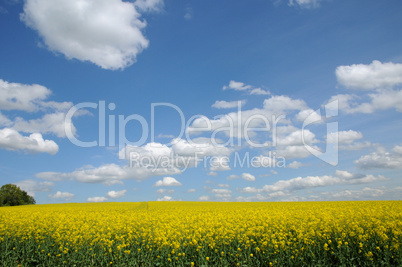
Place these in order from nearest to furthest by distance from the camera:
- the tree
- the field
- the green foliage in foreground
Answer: the green foliage in foreground < the field < the tree

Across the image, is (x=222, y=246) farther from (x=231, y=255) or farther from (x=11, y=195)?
(x=11, y=195)

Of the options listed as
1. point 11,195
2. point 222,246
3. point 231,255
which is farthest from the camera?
point 11,195

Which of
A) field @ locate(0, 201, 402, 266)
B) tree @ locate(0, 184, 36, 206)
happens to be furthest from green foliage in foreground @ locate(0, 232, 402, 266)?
tree @ locate(0, 184, 36, 206)

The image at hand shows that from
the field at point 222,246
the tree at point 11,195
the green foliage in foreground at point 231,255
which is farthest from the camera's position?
the tree at point 11,195

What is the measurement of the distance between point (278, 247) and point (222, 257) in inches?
86.0

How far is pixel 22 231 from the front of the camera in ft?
45.4

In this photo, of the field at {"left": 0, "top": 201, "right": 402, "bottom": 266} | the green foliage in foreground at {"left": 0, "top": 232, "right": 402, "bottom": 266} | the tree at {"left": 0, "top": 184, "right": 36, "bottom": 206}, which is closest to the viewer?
the green foliage in foreground at {"left": 0, "top": 232, "right": 402, "bottom": 266}

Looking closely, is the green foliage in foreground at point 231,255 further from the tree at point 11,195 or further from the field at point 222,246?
the tree at point 11,195

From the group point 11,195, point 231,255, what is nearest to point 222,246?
point 231,255

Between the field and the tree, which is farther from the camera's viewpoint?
the tree

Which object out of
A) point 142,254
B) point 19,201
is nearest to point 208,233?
point 142,254

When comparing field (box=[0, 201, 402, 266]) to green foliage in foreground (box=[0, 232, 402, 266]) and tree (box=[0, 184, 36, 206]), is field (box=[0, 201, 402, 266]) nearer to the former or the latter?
green foliage in foreground (box=[0, 232, 402, 266])

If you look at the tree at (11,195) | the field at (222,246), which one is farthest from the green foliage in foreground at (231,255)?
the tree at (11,195)

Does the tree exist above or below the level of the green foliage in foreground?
below
